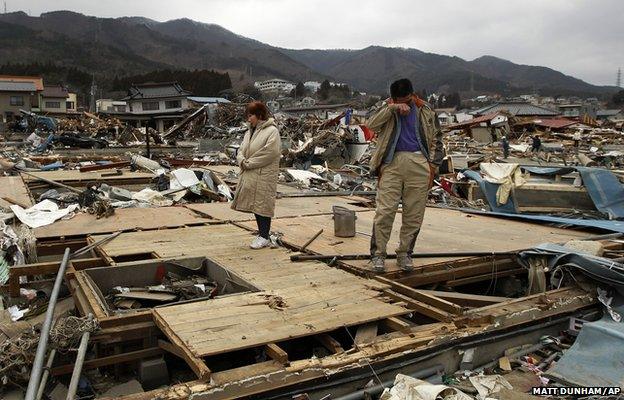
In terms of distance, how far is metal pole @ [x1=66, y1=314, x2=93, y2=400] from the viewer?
235cm

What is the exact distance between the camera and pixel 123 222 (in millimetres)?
5906

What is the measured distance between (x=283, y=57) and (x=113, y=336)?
140 meters

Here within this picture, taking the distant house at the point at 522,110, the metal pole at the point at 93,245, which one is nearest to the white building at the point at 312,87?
the distant house at the point at 522,110

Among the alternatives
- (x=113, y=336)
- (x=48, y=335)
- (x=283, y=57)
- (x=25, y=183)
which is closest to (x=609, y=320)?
(x=113, y=336)

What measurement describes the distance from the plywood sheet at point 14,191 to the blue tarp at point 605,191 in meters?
7.91

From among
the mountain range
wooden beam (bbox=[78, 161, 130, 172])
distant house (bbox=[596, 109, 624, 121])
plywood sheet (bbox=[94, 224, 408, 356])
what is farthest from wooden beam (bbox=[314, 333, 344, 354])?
the mountain range

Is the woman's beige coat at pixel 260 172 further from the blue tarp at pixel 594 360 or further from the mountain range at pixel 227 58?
the mountain range at pixel 227 58

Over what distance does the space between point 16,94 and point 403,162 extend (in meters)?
50.2

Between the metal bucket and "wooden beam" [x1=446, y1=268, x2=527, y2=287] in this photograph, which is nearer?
"wooden beam" [x1=446, y1=268, x2=527, y2=287]

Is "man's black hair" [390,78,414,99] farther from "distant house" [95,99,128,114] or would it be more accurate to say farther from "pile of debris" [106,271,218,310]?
"distant house" [95,99,128,114]

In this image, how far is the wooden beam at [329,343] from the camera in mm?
Answer: 2895

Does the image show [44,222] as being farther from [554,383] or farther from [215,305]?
[554,383]

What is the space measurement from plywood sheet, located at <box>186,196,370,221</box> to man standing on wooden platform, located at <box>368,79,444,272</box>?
2523 mm

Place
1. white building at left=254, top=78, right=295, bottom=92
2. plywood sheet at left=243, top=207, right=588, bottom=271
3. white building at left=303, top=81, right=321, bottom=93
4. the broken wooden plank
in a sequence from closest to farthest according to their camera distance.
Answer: the broken wooden plank, plywood sheet at left=243, top=207, right=588, bottom=271, white building at left=254, top=78, right=295, bottom=92, white building at left=303, top=81, right=321, bottom=93
